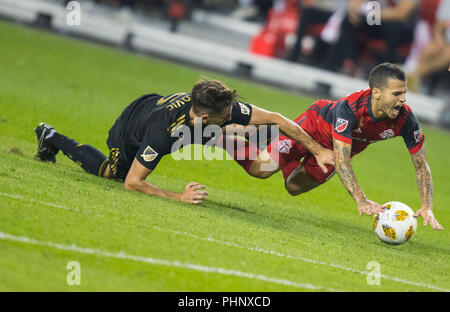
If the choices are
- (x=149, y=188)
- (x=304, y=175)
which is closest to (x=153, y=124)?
(x=149, y=188)

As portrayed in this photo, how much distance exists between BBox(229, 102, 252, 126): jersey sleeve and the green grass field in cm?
90

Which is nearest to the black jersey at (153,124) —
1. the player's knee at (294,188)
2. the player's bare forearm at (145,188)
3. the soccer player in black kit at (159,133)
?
the soccer player in black kit at (159,133)

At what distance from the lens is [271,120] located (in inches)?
265

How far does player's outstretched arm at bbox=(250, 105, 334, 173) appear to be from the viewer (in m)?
6.68

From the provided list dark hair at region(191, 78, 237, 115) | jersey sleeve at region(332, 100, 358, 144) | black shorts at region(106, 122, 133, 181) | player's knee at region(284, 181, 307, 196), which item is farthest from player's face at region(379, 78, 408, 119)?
black shorts at region(106, 122, 133, 181)

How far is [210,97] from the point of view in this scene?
625 cm

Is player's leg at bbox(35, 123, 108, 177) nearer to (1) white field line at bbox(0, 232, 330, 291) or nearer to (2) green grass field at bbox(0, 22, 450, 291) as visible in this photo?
(2) green grass field at bbox(0, 22, 450, 291)

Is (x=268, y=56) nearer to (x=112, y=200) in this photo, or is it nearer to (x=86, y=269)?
(x=112, y=200)

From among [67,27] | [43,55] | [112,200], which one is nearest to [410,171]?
[112,200]

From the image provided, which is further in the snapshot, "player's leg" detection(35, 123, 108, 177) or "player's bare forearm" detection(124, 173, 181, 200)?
"player's leg" detection(35, 123, 108, 177)

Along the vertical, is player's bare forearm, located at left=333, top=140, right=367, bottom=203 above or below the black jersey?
below

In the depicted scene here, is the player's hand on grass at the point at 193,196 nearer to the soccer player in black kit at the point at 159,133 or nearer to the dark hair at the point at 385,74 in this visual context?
the soccer player in black kit at the point at 159,133

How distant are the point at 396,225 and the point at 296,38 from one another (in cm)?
1301
